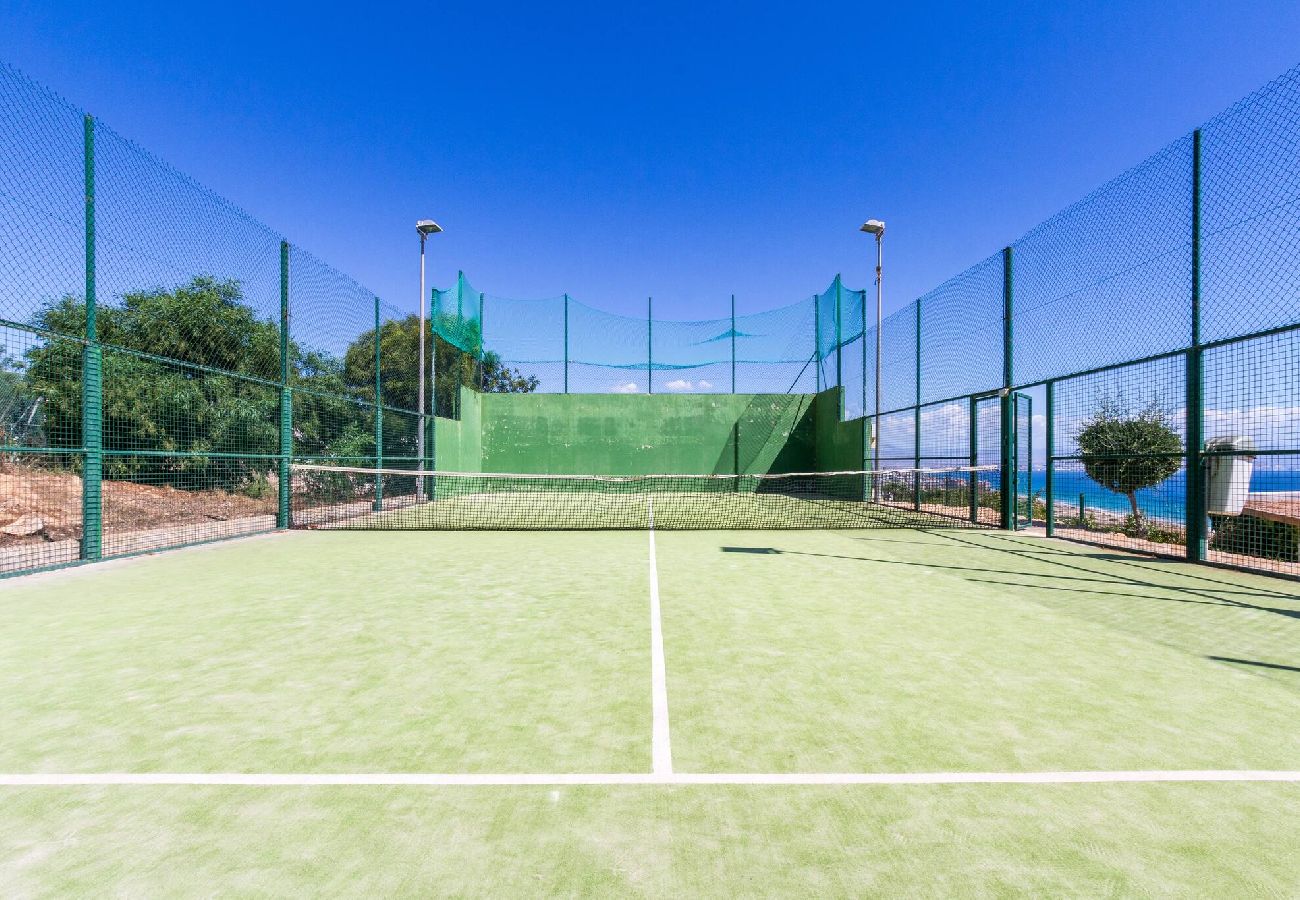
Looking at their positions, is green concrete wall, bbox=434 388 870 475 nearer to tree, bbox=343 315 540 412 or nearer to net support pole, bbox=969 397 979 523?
tree, bbox=343 315 540 412

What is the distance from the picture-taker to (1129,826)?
6.24 ft

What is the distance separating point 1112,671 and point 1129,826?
1.63 m

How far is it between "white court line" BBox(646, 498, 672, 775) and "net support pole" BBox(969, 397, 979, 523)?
298 inches

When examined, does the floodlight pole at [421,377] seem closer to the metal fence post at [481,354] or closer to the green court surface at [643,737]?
the metal fence post at [481,354]

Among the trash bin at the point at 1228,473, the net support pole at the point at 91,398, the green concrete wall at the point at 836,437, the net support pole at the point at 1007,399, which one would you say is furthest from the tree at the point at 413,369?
the trash bin at the point at 1228,473

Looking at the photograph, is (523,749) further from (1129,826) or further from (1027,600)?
(1027,600)

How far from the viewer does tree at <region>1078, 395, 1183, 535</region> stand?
732 cm

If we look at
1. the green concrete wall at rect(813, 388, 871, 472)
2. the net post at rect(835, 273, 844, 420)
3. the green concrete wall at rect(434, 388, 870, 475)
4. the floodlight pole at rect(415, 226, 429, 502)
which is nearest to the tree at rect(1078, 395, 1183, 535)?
the green concrete wall at rect(813, 388, 871, 472)

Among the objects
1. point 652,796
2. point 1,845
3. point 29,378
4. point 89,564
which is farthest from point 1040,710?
point 29,378

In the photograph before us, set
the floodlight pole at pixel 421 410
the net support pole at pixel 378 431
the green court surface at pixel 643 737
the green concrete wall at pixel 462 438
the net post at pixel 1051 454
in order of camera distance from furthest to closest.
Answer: the green concrete wall at pixel 462 438 → the floodlight pole at pixel 421 410 → the net support pole at pixel 378 431 → the net post at pixel 1051 454 → the green court surface at pixel 643 737

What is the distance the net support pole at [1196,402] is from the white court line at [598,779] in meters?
5.94

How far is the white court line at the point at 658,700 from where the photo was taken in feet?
7.54

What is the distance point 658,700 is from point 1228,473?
7.18 metres

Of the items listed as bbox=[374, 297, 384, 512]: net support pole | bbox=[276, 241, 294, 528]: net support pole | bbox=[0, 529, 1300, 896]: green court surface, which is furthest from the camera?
bbox=[374, 297, 384, 512]: net support pole
